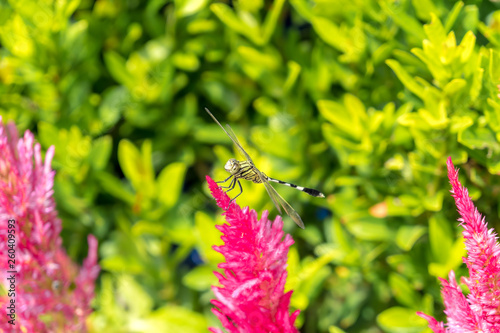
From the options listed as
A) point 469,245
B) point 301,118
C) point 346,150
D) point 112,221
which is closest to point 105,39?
point 112,221

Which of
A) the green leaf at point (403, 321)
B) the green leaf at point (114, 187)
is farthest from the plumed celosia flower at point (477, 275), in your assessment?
the green leaf at point (114, 187)

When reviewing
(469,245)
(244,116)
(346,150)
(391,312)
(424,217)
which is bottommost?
(391,312)

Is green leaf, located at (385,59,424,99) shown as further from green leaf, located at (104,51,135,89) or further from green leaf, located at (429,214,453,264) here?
green leaf, located at (104,51,135,89)

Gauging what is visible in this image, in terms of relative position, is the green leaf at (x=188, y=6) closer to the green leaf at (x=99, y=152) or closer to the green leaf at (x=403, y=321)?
the green leaf at (x=99, y=152)

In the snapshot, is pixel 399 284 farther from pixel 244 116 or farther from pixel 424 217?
pixel 244 116

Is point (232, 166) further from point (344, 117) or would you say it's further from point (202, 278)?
point (202, 278)

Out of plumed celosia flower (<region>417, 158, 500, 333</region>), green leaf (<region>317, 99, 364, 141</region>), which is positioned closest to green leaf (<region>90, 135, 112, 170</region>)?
green leaf (<region>317, 99, 364, 141</region>)

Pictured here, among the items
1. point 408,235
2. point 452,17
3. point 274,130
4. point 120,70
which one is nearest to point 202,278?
point 274,130
